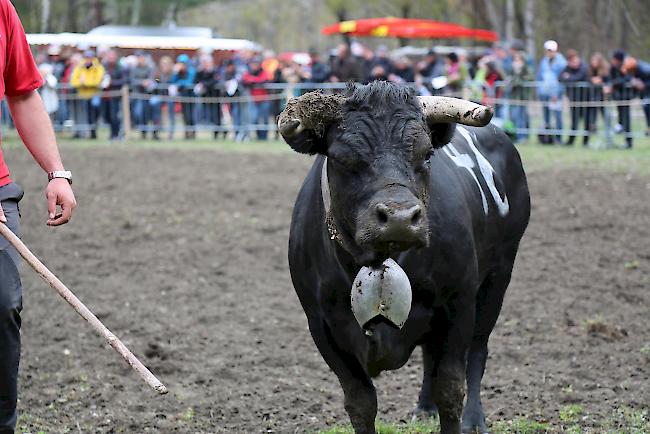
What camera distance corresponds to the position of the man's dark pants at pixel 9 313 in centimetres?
392

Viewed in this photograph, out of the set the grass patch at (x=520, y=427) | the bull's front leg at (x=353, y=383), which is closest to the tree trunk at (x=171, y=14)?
the grass patch at (x=520, y=427)

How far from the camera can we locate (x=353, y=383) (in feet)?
14.8

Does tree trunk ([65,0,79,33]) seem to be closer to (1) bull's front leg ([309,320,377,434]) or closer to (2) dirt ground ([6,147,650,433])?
(2) dirt ground ([6,147,650,433])

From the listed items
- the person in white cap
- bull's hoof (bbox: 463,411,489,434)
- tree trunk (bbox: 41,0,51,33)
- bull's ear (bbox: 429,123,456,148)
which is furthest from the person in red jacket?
tree trunk (bbox: 41,0,51,33)

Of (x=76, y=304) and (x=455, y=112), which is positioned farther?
(x=455, y=112)

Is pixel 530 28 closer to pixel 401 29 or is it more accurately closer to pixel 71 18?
pixel 401 29

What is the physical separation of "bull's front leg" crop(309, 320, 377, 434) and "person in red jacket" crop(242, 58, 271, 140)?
17980mm

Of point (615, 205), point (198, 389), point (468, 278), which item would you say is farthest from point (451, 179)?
point (615, 205)

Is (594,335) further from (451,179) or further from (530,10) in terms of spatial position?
(530,10)

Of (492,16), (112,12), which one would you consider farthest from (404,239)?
(112,12)

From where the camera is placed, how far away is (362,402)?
4.48 metres

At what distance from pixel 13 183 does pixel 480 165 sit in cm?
247

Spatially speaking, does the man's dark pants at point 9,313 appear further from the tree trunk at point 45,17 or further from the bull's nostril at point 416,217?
the tree trunk at point 45,17

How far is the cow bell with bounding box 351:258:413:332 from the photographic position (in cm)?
389
